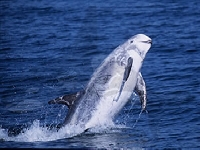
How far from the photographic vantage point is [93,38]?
125ft

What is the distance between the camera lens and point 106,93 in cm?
2206

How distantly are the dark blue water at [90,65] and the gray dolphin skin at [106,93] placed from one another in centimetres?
52

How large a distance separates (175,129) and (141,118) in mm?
1721

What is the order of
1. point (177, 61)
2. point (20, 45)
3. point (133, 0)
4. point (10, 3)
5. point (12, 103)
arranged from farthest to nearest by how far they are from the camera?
→ point (10, 3) < point (133, 0) < point (20, 45) < point (177, 61) < point (12, 103)

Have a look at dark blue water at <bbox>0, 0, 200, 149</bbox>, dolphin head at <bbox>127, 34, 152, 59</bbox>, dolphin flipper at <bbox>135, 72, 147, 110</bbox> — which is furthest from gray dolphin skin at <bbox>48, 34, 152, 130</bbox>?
dark blue water at <bbox>0, 0, 200, 149</bbox>

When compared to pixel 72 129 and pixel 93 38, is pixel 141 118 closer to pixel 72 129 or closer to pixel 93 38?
pixel 72 129

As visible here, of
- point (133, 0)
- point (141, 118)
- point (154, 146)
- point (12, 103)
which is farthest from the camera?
point (133, 0)

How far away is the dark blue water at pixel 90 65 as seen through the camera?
21562mm

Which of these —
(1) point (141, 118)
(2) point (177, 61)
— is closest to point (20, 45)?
(2) point (177, 61)

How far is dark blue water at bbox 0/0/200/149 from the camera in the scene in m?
21.6

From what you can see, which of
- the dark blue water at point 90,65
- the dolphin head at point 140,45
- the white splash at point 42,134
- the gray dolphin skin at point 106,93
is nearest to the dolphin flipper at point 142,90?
the gray dolphin skin at point 106,93

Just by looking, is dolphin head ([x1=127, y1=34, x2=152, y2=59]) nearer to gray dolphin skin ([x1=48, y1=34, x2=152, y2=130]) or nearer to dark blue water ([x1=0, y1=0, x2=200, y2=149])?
gray dolphin skin ([x1=48, y1=34, x2=152, y2=130])

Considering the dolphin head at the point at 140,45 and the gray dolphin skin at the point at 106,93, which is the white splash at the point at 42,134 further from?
the dolphin head at the point at 140,45

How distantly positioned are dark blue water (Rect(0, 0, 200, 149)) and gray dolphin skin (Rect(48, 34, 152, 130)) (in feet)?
1.70
